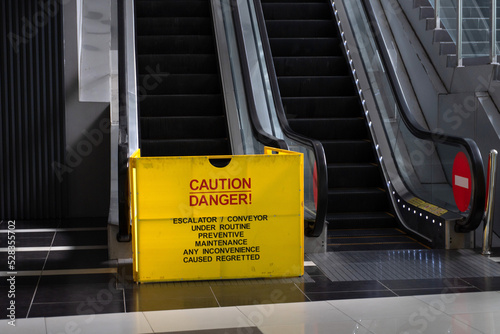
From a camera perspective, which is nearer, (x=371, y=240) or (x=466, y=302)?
(x=466, y=302)

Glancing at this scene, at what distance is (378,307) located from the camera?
4.78 metres

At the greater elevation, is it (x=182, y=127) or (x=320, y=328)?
Result: (x=182, y=127)

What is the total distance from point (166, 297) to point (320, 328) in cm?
126

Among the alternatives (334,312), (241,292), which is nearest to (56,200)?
(241,292)

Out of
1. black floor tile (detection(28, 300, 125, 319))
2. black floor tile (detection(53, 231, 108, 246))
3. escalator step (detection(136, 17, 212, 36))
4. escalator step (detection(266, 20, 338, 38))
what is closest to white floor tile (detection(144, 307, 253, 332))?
black floor tile (detection(28, 300, 125, 319))

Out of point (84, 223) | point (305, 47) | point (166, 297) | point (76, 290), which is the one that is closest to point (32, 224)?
point (84, 223)

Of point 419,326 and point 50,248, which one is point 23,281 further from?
point 419,326

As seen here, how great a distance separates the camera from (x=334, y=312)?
4660 mm

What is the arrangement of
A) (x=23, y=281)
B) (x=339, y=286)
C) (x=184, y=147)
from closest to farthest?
(x=339, y=286) → (x=23, y=281) → (x=184, y=147)

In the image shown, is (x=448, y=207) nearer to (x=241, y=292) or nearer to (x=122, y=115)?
(x=241, y=292)

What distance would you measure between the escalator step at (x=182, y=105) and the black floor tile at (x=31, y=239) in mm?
2176

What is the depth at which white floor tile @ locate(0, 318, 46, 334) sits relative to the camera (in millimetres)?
4246

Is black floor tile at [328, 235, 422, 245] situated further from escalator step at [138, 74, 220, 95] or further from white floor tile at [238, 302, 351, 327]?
escalator step at [138, 74, 220, 95]

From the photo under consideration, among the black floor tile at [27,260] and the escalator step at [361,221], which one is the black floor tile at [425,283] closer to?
the escalator step at [361,221]
